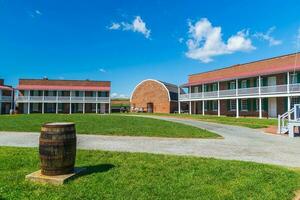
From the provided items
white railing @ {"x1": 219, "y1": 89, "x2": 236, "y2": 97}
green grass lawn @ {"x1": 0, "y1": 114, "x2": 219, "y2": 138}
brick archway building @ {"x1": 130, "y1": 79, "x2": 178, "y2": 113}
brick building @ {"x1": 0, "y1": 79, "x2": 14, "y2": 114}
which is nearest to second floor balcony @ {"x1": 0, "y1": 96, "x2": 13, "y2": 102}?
brick building @ {"x1": 0, "y1": 79, "x2": 14, "y2": 114}

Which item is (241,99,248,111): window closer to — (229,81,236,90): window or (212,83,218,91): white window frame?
(229,81,236,90): window

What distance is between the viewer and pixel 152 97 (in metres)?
49.8

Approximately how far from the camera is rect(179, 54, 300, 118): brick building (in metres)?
27.7

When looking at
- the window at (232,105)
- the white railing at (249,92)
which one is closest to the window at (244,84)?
the white railing at (249,92)

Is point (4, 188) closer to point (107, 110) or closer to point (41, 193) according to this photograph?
point (41, 193)

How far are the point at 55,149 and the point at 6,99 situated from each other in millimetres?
52592

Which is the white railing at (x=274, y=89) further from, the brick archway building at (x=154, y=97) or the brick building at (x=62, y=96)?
the brick building at (x=62, y=96)

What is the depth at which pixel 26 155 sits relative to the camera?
7.97m

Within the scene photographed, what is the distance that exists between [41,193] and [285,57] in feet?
102

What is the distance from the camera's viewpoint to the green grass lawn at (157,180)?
4750 mm

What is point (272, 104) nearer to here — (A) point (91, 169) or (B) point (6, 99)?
(A) point (91, 169)

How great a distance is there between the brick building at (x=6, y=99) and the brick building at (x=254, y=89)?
33.4 metres

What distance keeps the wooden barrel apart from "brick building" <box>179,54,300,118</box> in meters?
22.7

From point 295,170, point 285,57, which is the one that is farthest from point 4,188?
point 285,57
